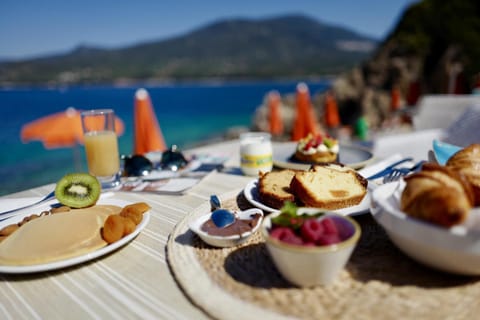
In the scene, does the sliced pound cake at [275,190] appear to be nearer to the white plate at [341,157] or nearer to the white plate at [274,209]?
the white plate at [274,209]

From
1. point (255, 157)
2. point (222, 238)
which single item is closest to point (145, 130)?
point (255, 157)

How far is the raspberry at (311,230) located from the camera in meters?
0.87

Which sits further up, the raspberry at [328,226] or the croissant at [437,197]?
the croissant at [437,197]

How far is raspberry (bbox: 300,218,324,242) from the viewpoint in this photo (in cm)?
87

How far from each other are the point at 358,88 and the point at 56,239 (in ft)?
68.6

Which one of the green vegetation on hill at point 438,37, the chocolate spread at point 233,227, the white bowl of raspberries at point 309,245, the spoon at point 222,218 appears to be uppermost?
the green vegetation on hill at point 438,37

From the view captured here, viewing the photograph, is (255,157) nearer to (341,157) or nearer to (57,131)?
(341,157)

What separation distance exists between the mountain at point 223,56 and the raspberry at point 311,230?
81.7 metres

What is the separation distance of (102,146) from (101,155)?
0.05 m

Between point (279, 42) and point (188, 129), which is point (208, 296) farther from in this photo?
point (279, 42)

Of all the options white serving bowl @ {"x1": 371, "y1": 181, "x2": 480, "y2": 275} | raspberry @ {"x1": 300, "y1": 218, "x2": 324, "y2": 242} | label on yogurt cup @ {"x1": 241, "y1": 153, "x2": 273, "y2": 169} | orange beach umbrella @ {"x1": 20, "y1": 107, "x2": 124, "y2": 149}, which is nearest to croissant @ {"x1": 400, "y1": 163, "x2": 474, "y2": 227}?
white serving bowl @ {"x1": 371, "y1": 181, "x2": 480, "y2": 275}

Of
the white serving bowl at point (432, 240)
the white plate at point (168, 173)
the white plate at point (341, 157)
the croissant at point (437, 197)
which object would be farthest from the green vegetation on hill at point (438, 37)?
the white serving bowl at point (432, 240)

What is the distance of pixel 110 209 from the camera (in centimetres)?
139

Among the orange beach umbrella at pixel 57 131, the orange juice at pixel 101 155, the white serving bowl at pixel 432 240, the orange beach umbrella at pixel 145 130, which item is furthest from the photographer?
the orange beach umbrella at pixel 57 131
